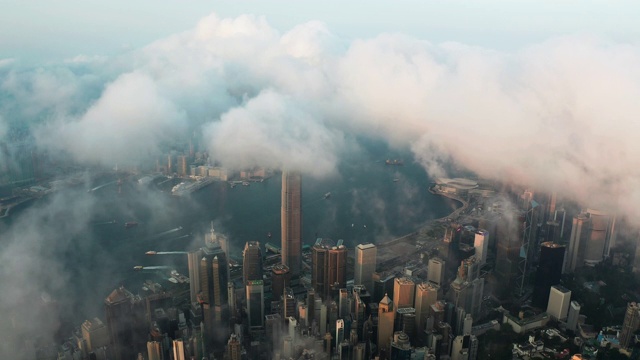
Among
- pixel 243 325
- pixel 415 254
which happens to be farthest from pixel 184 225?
pixel 415 254

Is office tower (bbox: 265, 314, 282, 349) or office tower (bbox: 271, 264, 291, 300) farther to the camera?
office tower (bbox: 271, 264, 291, 300)

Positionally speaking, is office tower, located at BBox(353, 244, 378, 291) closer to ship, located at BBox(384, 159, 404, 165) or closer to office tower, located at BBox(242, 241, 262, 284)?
office tower, located at BBox(242, 241, 262, 284)

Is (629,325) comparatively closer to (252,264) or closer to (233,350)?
(233,350)

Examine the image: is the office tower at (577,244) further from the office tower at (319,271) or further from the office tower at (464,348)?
the office tower at (319,271)

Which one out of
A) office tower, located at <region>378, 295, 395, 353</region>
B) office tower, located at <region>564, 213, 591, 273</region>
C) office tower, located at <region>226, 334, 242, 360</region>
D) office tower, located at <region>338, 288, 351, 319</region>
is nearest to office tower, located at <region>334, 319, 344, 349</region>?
office tower, located at <region>338, 288, 351, 319</region>

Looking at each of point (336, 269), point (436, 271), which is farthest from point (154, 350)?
point (436, 271)

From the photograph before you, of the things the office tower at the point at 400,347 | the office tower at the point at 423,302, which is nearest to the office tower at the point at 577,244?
the office tower at the point at 423,302
